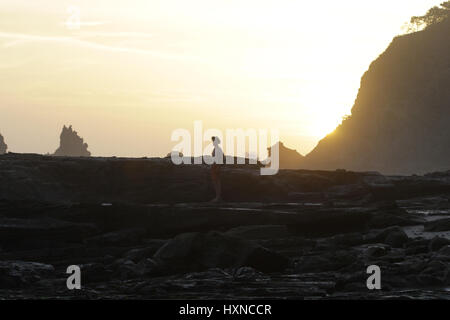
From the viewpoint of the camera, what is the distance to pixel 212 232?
23234 millimetres

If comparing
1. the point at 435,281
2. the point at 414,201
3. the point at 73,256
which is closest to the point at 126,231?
the point at 73,256

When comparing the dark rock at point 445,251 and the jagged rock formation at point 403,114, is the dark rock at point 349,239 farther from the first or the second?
the jagged rock formation at point 403,114

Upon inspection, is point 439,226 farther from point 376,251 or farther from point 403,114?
point 403,114

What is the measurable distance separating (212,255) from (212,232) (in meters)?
0.88

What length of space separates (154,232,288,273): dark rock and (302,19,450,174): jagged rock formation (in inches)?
4834

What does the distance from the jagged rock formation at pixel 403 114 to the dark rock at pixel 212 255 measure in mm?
122778

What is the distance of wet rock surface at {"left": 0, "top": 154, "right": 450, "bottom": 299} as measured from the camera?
65.7 ft

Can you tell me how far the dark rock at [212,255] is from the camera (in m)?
22.3

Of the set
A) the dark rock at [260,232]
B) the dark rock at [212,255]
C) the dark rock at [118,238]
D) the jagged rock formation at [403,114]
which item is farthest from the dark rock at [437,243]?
the jagged rock formation at [403,114]

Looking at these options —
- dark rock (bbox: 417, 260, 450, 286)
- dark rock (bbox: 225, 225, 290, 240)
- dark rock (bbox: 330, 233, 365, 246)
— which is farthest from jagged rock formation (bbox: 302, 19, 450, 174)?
dark rock (bbox: 417, 260, 450, 286)

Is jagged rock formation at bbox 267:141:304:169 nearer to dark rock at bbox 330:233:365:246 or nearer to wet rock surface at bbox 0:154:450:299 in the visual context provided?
wet rock surface at bbox 0:154:450:299

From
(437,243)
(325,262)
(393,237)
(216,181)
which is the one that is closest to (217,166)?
(216,181)

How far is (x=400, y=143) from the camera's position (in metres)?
154

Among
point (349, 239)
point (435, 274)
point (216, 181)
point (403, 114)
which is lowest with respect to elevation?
point (435, 274)
